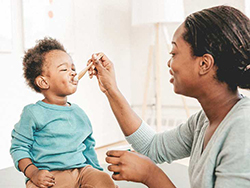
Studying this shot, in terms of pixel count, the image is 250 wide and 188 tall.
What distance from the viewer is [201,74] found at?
3.20 feet

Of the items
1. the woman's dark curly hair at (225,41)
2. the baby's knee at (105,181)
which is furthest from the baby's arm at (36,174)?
the woman's dark curly hair at (225,41)

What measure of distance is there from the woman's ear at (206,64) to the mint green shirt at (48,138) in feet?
1.92

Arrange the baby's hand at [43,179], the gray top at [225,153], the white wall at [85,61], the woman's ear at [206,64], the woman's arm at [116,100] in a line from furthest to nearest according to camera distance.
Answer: the white wall at [85,61]
the woman's arm at [116,100]
the baby's hand at [43,179]
the woman's ear at [206,64]
the gray top at [225,153]

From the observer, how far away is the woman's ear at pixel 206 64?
931 millimetres

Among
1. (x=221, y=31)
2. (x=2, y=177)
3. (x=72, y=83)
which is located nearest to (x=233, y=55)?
(x=221, y=31)

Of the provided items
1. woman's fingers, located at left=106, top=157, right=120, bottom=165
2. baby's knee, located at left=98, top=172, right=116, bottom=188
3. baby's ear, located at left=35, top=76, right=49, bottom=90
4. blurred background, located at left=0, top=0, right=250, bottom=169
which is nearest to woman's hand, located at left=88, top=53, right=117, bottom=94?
baby's ear, located at left=35, top=76, right=49, bottom=90

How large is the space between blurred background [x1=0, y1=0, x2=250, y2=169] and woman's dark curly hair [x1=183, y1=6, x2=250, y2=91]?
6.64 feet

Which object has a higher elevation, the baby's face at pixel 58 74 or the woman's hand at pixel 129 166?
the baby's face at pixel 58 74

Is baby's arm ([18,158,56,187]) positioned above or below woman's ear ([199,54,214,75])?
below

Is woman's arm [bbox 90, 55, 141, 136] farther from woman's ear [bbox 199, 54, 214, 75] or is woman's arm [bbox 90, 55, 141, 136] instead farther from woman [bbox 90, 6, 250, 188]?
woman's ear [bbox 199, 54, 214, 75]

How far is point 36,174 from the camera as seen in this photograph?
1.15m

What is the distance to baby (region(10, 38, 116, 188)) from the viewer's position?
121cm

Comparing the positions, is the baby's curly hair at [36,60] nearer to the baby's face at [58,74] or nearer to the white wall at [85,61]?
the baby's face at [58,74]

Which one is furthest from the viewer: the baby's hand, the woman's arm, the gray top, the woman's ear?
the woman's arm
